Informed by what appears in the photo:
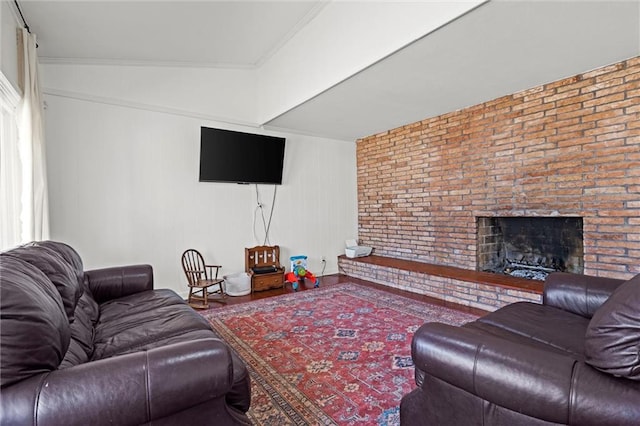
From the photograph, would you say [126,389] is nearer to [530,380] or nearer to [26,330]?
[26,330]

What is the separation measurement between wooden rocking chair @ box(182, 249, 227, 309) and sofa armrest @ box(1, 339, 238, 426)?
2.58 meters

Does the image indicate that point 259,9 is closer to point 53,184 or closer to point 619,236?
point 53,184

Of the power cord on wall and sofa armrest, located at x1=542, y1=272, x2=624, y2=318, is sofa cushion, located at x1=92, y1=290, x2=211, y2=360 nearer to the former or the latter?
sofa armrest, located at x1=542, y1=272, x2=624, y2=318

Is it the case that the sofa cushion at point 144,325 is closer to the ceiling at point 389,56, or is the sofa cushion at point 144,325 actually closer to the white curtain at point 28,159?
the white curtain at point 28,159

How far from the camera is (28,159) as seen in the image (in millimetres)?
2422

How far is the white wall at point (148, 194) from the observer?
3355mm

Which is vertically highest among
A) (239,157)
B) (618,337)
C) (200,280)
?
(239,157)

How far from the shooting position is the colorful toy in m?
4.52

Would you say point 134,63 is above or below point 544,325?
above

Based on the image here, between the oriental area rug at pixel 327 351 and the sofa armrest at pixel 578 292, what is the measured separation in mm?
1043

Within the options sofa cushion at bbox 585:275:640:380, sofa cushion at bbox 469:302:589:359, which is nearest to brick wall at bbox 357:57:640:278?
sofa cushion at bbox 469:302:589:359

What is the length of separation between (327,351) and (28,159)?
8.98ft

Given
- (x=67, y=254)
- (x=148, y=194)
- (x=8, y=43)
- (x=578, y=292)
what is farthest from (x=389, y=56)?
(x=148, y=194)

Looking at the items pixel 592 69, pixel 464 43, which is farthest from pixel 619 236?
pixel 464 43
